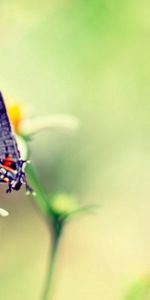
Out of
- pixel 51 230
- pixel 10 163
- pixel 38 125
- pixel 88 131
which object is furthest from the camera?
pixel 88 131

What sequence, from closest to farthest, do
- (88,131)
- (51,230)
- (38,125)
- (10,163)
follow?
(10,163), (51,230), (38,125), (88,131)

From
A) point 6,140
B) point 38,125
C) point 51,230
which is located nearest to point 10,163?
point 6,140

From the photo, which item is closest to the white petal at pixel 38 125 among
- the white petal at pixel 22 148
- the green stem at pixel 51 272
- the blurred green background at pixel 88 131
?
the white petal at pixel 22 148

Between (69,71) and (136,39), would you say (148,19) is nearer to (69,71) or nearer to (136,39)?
(136,39)

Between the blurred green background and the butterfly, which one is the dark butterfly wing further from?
the blurred green background

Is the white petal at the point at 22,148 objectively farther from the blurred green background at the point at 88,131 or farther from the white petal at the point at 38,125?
the blurred green background at the point at 88,131

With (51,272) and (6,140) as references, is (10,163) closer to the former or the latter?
(6,140)
